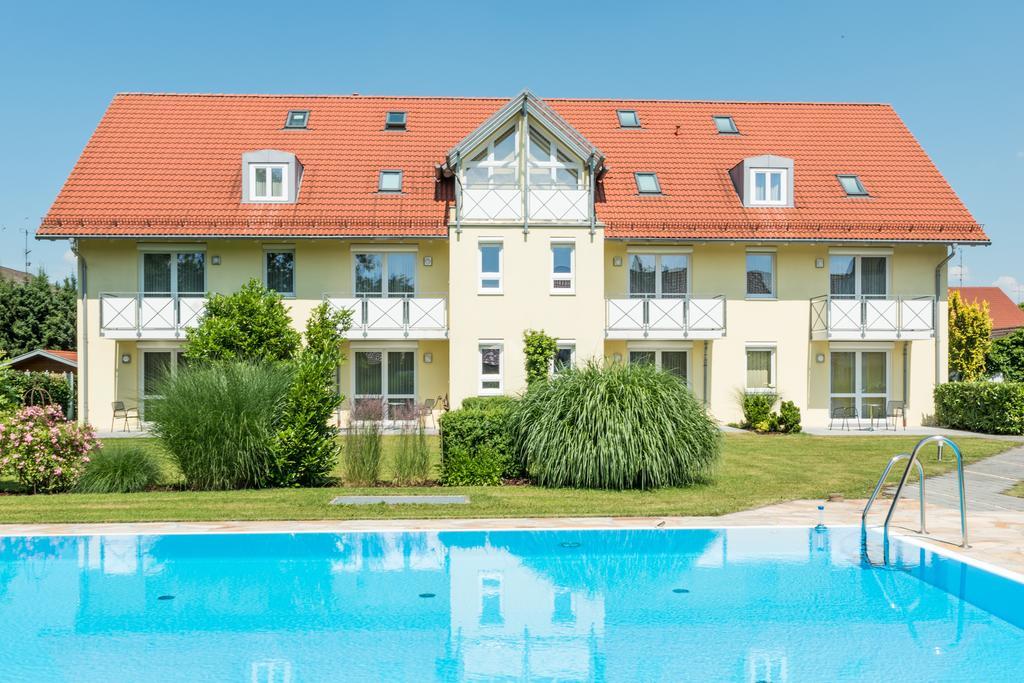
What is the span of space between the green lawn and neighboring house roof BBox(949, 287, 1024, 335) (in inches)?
2185

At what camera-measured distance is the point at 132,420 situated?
23578mm

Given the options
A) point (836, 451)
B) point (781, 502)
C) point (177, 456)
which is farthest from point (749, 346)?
point (177, 456)

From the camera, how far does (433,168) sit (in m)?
25.6

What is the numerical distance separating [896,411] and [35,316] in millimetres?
38449

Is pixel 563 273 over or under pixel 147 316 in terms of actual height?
over

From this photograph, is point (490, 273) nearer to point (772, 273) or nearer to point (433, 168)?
point (433, 168)

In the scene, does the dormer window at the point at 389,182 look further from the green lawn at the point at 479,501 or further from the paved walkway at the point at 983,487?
the paved walkway at the point at 983,487

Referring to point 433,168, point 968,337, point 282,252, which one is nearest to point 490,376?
point 433,168

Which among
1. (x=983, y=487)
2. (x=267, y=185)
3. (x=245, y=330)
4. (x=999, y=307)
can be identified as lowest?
(x=983, y=487)

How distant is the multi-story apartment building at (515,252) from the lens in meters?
23.3

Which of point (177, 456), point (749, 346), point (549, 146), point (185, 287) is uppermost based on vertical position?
A: point (549, 146)

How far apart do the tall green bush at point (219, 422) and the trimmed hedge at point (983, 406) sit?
18676mm

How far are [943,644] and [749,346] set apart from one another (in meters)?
18.5

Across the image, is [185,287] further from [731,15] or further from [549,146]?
[731,15]
